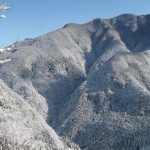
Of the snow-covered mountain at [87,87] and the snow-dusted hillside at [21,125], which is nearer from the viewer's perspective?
the snow-dusted hillside at [21,125]

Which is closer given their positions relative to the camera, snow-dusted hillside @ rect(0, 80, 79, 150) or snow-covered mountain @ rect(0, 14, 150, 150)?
snow-dusted hillside @ rect(0, 80, 79, 150)

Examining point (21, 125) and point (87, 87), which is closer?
point (21, 125)

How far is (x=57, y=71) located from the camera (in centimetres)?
14300

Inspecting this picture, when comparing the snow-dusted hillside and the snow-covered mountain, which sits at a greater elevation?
the snow-dusted hillside

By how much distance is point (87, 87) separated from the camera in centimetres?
11969

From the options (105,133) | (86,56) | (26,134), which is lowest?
(86,56)

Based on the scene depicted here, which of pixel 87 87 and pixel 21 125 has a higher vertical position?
pixel 21 125

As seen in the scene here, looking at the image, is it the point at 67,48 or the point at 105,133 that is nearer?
the point at 105,133

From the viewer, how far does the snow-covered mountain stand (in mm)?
90812

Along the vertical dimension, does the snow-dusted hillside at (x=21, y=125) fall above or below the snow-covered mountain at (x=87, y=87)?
above

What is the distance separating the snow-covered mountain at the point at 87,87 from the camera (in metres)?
90.8

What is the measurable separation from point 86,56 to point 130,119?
3029 inches

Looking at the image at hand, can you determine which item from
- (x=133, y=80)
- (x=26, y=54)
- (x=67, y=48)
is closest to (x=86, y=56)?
(x=67, y=48)

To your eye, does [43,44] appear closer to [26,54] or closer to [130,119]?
[26,54]
